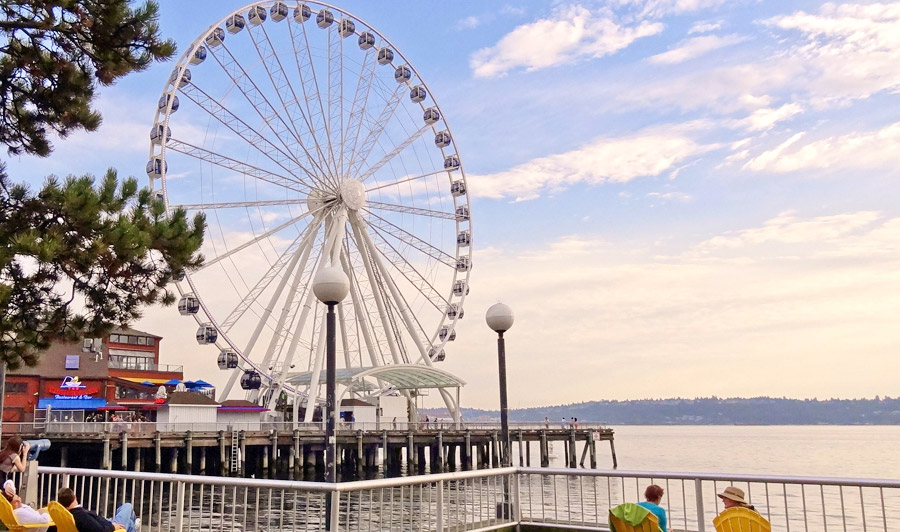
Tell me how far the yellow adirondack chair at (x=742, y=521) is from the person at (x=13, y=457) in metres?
6.81

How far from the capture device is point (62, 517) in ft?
23.2

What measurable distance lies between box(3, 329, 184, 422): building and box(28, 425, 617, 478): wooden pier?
18.1 feet

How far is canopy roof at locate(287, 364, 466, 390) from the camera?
144ft

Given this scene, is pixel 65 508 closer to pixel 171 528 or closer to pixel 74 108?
pixel 171 528

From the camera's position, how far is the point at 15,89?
11.0 meters

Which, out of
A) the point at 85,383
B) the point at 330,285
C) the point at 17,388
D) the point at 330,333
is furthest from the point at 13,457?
the point at 85,383

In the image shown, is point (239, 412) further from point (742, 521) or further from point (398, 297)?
point (742, 521)

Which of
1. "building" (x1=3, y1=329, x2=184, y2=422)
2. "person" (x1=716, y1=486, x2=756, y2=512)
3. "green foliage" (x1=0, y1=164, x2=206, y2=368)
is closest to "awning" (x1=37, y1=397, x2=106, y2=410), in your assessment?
"building" (x1=3, y1=329, x2=184, y2=422)

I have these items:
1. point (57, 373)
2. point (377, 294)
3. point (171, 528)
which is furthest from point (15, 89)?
point (57, 373)

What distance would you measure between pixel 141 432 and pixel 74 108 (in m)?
27.2

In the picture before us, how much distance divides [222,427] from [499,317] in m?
29.8

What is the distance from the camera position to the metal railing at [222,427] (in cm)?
3503

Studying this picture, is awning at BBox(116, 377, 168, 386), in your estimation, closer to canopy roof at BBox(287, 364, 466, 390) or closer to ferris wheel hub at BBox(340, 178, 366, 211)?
canopy roof at BBox(287, 364, 466, 390)

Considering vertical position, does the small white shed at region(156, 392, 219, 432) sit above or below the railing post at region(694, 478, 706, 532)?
above
